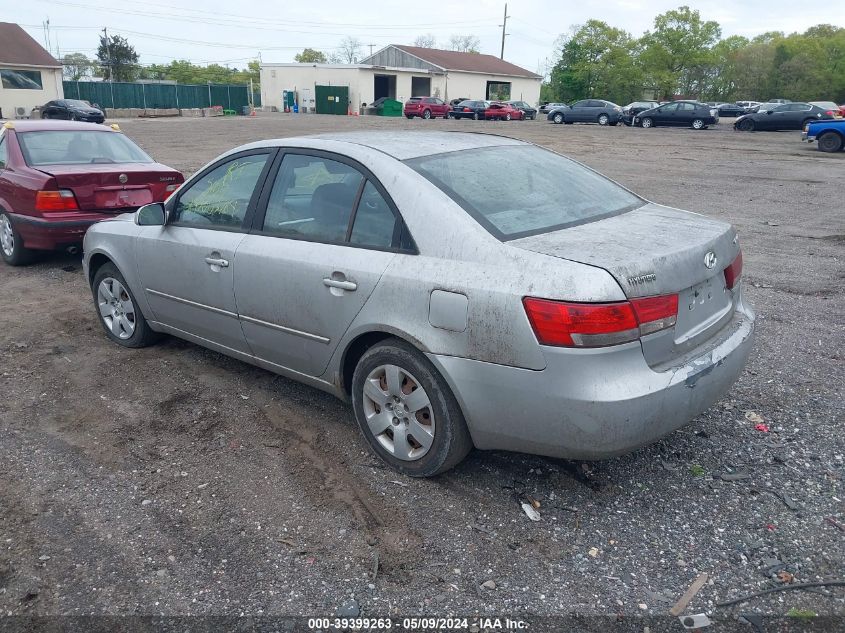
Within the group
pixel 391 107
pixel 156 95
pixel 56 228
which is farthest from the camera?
pixel 156 95

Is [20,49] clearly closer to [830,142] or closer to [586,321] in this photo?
[830,142]

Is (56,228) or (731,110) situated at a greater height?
(731,110)

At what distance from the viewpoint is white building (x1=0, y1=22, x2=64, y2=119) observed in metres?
46.4

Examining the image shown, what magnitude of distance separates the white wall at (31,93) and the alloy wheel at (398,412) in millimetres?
51939

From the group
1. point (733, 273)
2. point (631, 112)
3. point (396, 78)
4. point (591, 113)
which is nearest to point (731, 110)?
point (631, 112)

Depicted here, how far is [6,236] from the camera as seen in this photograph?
314 inches

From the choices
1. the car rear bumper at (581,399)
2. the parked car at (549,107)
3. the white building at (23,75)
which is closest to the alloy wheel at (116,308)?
the car rear bumper at (581,399)

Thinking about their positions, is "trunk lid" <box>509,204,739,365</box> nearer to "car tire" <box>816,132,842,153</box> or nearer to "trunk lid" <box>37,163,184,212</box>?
"trunk lid" <box>37,163,184,212</box>

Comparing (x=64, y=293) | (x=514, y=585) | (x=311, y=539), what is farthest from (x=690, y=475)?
(x=64, y=293)

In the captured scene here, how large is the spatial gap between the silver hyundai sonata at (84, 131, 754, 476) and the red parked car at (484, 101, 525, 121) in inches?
1742

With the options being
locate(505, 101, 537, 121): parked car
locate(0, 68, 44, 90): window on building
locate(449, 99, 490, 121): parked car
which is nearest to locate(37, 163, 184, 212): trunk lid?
locate(449, 99, 490, 121): parked car

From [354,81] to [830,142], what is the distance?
146ft

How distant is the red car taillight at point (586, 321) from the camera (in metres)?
2.86

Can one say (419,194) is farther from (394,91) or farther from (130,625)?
(394,91)
